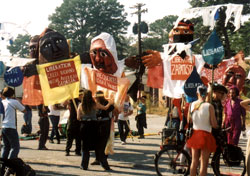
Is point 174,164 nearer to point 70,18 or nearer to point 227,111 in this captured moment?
point 227,111

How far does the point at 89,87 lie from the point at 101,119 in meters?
1.42

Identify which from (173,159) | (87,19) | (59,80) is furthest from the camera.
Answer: (87,19)

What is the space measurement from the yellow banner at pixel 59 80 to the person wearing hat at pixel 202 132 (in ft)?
12.1

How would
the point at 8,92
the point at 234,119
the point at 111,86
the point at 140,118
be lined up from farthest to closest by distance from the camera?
the point at 140,118
the point at 234,119
the point at 111,86
the point at 8,92

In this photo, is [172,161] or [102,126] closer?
[172,161]

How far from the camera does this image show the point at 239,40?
3391 centimetres

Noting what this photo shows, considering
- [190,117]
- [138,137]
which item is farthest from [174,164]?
[138,137]

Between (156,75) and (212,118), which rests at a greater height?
(156,75)

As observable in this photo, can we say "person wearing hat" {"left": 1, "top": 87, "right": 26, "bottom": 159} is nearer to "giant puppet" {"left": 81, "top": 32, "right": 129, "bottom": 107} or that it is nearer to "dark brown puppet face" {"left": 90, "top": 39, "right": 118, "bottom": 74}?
"giant puppet" {"left": 81, "top": 32, "right": 129, "bottom": 107}

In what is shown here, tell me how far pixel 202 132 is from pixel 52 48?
4646mm

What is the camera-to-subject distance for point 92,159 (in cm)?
1161

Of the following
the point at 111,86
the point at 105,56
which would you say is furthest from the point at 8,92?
the point at 105,56

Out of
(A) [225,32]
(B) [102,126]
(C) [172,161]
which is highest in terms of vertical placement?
(A) [225,32]

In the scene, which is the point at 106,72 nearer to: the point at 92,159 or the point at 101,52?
the point at 101,52
